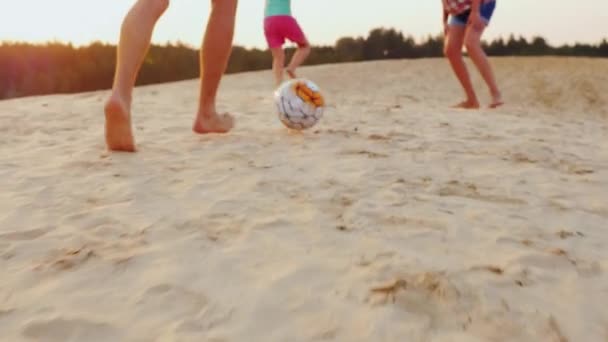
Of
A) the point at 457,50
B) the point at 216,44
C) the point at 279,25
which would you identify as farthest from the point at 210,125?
the point at 279,25

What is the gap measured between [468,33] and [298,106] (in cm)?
278

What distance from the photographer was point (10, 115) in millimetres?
5492

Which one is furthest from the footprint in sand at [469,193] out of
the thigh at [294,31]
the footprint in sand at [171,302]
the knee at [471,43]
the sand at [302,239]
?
the thigh at [294,31]

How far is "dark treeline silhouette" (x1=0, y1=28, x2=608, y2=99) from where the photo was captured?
13219 millimetres

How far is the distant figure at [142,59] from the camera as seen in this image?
311cm

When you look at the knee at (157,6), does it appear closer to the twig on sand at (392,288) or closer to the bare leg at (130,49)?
the bare leg at (130,49)

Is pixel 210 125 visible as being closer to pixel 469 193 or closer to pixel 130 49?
pixel 130 49

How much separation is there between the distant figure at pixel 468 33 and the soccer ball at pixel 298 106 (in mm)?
2604

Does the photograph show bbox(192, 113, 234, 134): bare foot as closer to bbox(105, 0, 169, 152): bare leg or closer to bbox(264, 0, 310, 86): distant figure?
bbox(105, 0, 169, 152): bare leg

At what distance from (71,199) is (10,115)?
Result: 330 centimetres

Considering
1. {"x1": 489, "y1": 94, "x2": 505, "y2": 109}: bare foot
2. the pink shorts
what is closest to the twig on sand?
{"x1": 489, "y1": 94, "x2": 505, "y2": 109}: bare foot

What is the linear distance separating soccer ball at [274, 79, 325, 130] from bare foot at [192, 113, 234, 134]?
17.7 inches

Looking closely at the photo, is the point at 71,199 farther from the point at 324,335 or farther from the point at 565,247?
the point at 565,247

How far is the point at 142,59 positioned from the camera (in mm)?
3227
